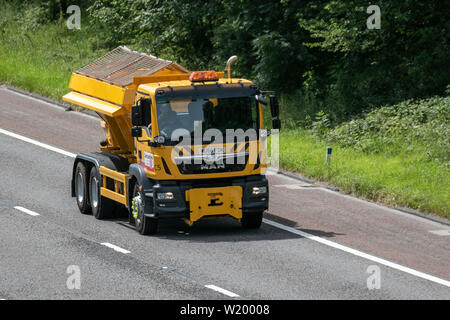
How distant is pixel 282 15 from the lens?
88.7 ft

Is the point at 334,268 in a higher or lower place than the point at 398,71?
lower

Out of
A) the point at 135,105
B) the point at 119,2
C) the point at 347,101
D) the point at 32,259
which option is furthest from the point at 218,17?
the point at 32,259

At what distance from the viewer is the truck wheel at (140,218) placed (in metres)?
16.4

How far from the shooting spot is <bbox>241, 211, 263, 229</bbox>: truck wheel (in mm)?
16891

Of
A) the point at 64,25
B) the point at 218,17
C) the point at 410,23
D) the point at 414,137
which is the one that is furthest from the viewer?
the point at 64,25

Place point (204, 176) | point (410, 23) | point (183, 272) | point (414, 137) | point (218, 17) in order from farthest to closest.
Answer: point (218, 17)
point (410, 23)
point (414, 137)
point (204, 176)
point (183, 272)

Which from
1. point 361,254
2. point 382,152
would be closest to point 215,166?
point 361,254

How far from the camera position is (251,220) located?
55.9 ft

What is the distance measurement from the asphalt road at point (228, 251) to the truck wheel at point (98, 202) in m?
0.20

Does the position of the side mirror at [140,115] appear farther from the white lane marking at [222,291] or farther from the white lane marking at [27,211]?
the white lane marking at [222,291]

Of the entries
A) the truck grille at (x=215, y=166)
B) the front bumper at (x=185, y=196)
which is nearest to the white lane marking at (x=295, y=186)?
the front bumper at (x=185, y=196)

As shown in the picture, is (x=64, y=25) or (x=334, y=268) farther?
(x=64, y=25)

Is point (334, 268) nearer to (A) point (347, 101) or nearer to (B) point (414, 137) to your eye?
(B) point (414, 137)

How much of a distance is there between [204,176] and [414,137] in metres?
7.68
